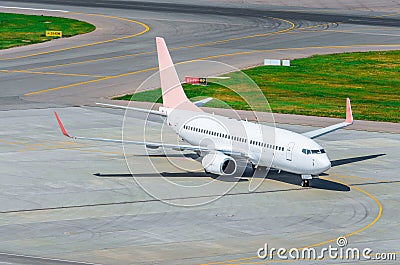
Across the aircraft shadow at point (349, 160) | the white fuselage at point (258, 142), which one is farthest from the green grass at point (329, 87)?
the white fuselage at point (258, 142)

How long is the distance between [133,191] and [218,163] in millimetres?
6021

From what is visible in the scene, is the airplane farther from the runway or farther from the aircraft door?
the runway

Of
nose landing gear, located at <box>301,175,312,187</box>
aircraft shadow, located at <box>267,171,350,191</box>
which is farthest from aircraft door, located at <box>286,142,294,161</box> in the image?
aircraft shadow, located at <box>267,171,350,191</box>

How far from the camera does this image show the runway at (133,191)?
55.6 meters

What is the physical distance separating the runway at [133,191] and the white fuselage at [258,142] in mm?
2002

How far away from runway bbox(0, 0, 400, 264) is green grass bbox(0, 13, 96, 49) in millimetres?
10788

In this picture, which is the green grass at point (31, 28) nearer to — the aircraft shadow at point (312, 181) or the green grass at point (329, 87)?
the green grass at point (329, 87)

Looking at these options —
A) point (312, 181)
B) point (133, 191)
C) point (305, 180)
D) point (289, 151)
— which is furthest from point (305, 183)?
point (133, 191)

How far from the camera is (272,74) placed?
4601 inches

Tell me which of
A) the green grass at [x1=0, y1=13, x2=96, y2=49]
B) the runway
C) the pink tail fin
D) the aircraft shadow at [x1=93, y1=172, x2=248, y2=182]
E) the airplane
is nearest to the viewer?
the runway

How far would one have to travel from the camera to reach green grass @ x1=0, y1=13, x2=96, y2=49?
141 m

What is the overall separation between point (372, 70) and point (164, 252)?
71.0 metres

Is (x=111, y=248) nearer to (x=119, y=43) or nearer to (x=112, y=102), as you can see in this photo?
(x=112, y=102)

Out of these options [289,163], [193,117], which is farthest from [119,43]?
[289,163]
